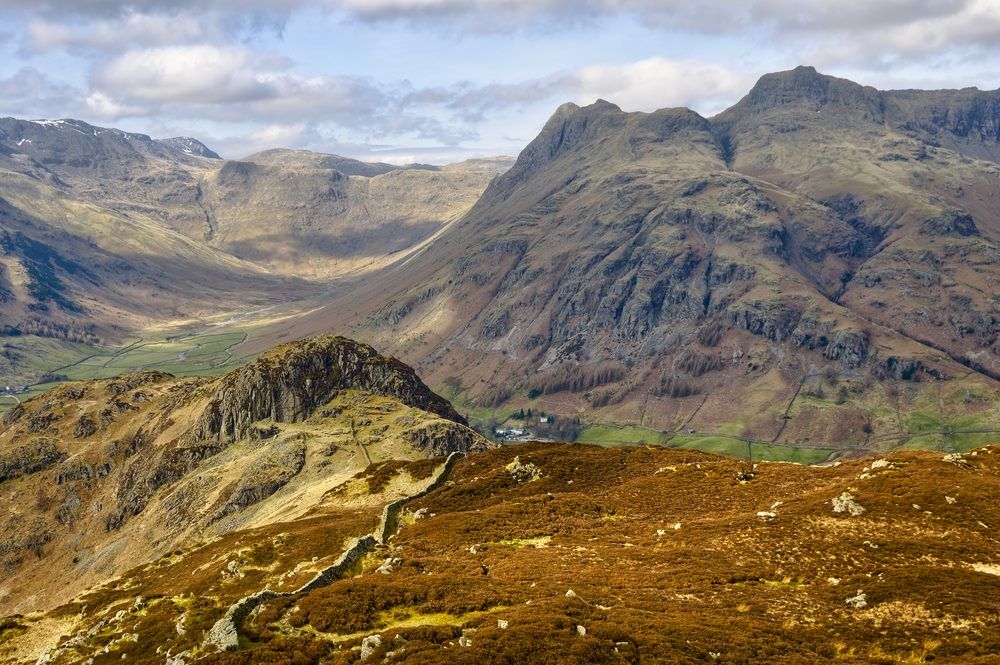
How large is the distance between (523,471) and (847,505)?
1613 inches

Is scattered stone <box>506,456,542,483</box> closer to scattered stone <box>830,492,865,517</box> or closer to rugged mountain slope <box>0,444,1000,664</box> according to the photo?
rugged mountain slope <box>0,444,1000,664</box>

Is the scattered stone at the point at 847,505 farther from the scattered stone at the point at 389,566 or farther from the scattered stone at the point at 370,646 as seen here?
the scattered stone at the point at 370,646

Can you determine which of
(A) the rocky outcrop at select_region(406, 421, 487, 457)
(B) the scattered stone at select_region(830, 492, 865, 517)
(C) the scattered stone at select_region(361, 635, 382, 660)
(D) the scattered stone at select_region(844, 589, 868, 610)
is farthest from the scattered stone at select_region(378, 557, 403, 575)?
A: (A) the rocky outcrop at select_region(406, 421, 487, 457)

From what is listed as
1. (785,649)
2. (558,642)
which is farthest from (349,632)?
(785,649)

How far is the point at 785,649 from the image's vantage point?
3781cm

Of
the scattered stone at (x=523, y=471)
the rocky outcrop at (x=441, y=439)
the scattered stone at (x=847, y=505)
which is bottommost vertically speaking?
the rocky outcrop at (x=441, y=439)

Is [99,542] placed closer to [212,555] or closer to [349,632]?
[212,555]

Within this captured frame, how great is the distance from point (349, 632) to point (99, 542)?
183 meters

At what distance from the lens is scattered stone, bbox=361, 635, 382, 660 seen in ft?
119

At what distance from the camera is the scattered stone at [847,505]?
189 feet

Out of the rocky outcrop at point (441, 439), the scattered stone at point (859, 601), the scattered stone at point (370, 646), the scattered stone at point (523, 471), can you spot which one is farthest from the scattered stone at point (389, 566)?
the rocky outcrop at point (441, 439)

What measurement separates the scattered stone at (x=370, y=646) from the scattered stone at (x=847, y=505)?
41.0 m

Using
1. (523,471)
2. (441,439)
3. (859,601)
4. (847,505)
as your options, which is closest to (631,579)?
(859,601)

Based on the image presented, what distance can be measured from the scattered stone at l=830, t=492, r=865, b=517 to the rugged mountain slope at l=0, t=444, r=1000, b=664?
0.20m
